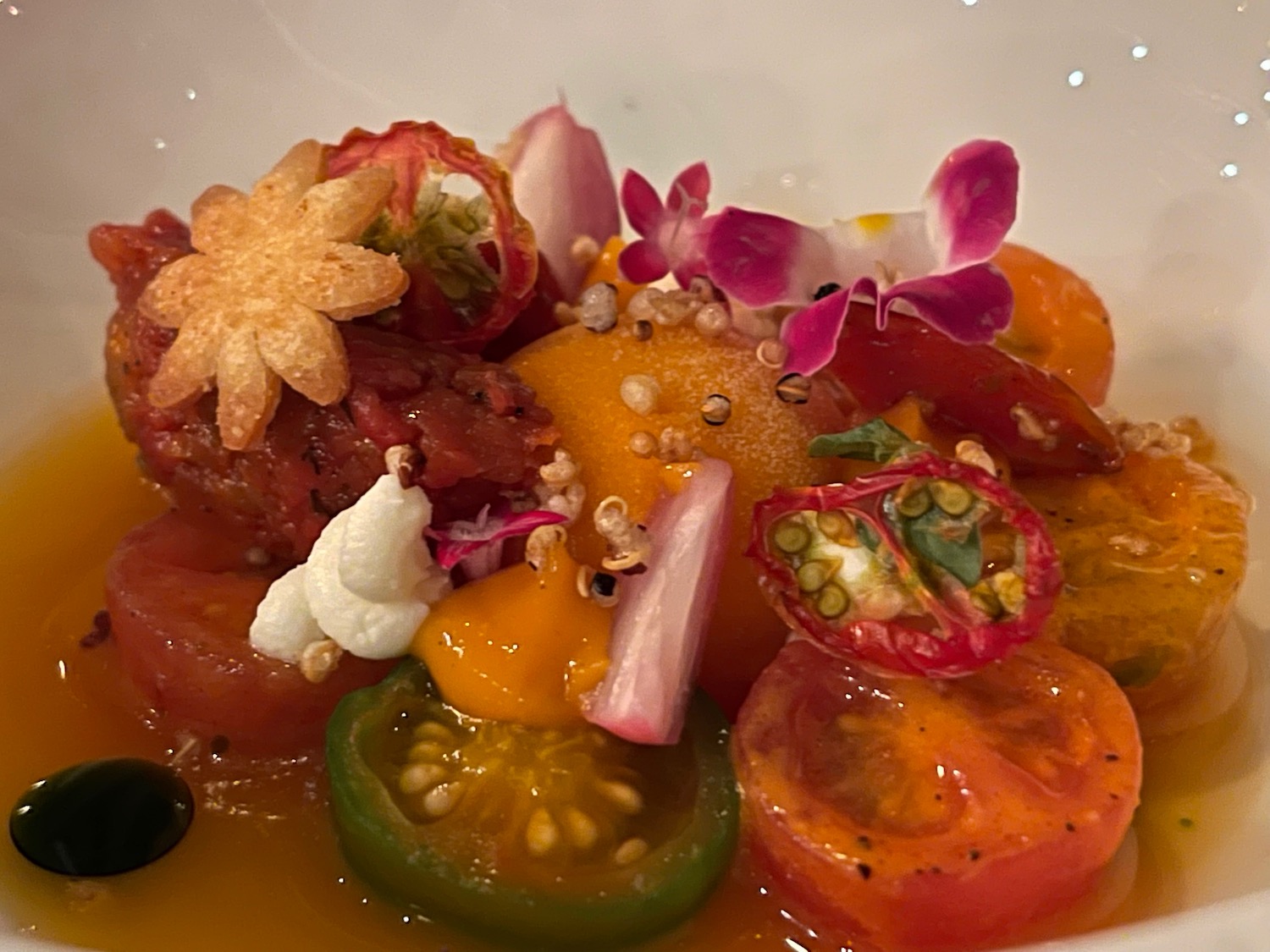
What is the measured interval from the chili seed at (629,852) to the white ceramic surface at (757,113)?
1.11 m

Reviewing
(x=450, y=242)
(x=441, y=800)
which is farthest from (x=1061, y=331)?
(x=441, y=800)

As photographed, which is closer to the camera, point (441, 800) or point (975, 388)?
point (441, 800)

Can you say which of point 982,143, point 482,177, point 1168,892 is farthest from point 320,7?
point 1168,892

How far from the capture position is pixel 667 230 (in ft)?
5.90

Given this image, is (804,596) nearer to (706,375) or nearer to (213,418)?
(706,375)

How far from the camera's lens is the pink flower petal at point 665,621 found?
1.38 meters

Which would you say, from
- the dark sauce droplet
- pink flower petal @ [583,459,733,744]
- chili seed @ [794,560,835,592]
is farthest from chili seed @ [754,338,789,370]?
the dark sauce droplet

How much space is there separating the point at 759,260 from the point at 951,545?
1.86 ft

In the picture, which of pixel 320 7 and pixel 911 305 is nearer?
pixel 911 305

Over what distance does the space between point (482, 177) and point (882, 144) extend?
1258 millimetres

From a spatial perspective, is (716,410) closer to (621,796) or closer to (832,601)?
(832,601)

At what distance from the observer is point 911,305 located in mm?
1605

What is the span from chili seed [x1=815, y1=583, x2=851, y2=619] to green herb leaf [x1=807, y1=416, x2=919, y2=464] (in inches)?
7.4

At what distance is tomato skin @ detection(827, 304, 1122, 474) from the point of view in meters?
1.58
